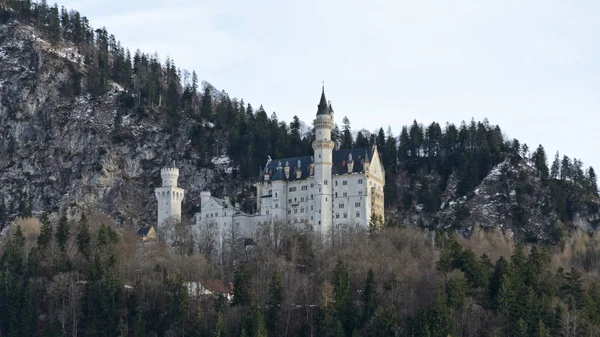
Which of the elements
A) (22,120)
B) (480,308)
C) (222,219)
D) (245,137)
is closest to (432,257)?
(480,308)

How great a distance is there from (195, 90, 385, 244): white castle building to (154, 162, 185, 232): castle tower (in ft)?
14.5

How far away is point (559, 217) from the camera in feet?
443

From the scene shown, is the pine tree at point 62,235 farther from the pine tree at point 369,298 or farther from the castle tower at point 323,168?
→ the pine tree at point 369,298

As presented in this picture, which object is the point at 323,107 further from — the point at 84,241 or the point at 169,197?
the point at 84,241

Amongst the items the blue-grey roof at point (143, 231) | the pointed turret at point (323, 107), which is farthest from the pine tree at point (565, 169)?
the blue-grey roof at point (143, 231)

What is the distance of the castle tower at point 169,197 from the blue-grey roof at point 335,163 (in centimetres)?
1106

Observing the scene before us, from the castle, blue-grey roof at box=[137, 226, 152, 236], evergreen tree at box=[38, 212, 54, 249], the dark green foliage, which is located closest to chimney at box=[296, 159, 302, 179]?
the castle

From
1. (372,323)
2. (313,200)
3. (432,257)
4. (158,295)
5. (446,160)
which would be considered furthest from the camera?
(446,160)

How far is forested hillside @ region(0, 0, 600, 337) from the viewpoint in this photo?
9362 cm

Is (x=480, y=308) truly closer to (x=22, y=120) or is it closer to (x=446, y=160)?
(x=446, y=160)

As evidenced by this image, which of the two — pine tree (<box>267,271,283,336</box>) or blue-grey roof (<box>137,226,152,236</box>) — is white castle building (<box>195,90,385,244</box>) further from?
pine tree (<box>267,271,283,336</box>)

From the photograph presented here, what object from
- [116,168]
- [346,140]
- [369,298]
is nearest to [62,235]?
[369,298]

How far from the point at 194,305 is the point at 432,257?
23.9 meters

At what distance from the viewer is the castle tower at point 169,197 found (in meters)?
134
